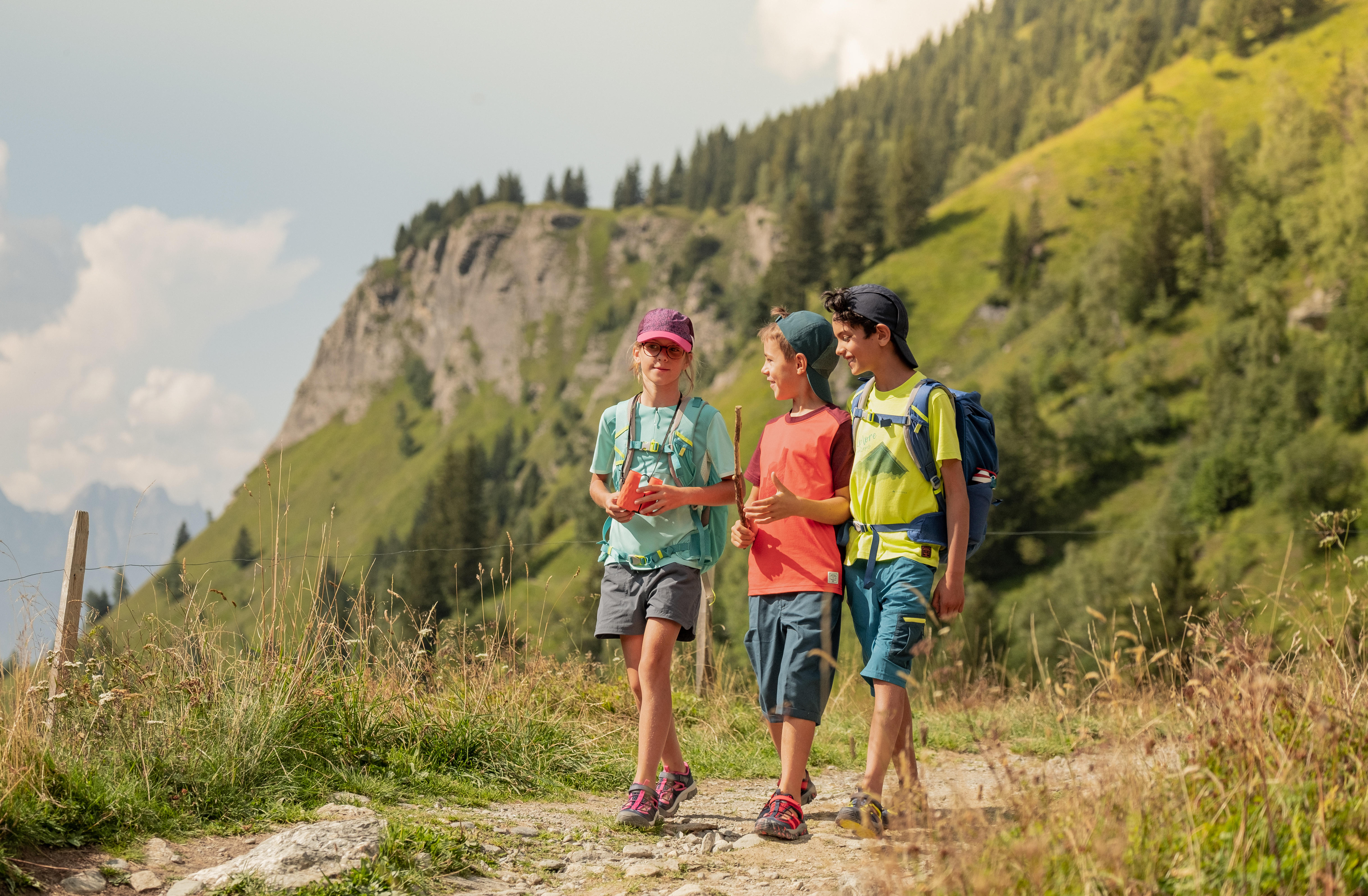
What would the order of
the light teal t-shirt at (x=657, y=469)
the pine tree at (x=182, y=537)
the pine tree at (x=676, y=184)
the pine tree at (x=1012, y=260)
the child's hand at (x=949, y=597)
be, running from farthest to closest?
the pine tree at (x=676, y=184) → the pine tree at (x=182, y=537) → the pine tree at (x=1012, y=260) → the light teal t-shirt at (x=657, y=469) → the child's hand at (x=949, y=597)

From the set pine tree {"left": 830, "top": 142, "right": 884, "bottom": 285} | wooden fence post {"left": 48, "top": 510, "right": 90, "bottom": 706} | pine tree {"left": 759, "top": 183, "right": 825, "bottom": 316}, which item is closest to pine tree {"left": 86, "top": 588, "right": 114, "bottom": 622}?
wooden fence post {"left": 48, "top": 510, "right": 90, "bottom": 706}

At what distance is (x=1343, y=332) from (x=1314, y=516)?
2419 inches

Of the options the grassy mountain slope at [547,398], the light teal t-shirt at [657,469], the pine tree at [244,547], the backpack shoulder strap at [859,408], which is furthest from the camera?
the grassy mountain slope at [547,398]

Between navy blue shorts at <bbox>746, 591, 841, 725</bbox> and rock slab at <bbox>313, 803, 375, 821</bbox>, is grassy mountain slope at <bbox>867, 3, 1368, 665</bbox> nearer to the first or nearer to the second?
navy blue shorts at <bbox>746, 591, 841, 725</bbox>

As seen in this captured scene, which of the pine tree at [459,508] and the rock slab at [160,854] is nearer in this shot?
the rock slab at [160,854]

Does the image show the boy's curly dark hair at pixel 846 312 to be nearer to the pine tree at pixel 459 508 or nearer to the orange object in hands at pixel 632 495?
the orange object in hands at pixel 632 495

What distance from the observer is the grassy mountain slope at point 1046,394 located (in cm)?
4234

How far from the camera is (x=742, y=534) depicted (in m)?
3.60

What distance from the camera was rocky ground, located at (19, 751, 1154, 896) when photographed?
2844mm

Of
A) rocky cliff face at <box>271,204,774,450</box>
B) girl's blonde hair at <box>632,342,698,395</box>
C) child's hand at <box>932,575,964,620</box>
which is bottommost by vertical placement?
child's hand at <box>932,575,964,620</box>

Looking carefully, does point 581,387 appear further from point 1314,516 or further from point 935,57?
point 1314,516

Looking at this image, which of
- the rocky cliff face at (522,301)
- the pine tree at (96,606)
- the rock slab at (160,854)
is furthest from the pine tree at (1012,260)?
the rock slab at (160,854)

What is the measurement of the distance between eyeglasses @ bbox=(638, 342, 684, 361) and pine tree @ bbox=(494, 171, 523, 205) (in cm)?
17450

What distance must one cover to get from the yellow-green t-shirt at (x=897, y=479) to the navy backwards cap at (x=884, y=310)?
0.18 meters
